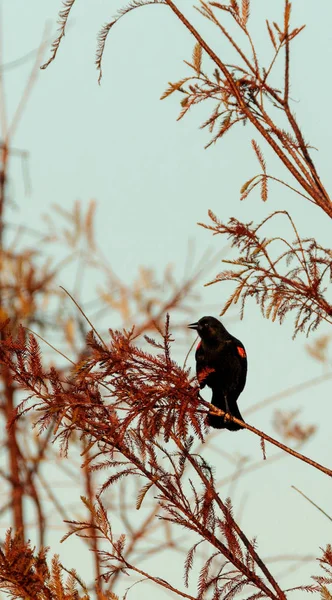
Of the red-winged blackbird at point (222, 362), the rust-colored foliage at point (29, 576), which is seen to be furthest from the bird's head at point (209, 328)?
the rust-colored foliage at point (29, 576)

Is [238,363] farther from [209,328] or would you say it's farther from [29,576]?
[29,576]

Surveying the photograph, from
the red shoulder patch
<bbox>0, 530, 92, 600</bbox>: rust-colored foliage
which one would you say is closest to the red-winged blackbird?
the red shoulder patch

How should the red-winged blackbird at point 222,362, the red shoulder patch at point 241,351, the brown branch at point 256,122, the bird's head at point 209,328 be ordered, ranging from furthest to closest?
the bird's head at point 209,328, the red shoulder patch at point 241,351, the red-winged blackbird at point 222,362, the brown branch at point 256,122

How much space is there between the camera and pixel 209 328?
7.10 metres

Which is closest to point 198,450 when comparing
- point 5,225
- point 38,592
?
point 5,225

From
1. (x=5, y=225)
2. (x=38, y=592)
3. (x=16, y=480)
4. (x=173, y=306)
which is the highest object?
(x=5, y=225)

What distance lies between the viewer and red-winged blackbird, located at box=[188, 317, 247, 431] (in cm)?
684

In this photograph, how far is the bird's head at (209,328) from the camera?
23.2 ft

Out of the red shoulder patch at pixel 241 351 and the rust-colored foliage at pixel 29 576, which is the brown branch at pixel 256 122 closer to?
the rust-colored foliage at pixel 29 576

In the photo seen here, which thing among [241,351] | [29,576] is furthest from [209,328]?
[29,576]

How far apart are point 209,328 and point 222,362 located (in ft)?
1.13

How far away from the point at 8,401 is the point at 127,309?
55.9 inches

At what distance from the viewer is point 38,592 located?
4270 mm

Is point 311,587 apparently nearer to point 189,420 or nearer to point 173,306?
point 189,420
